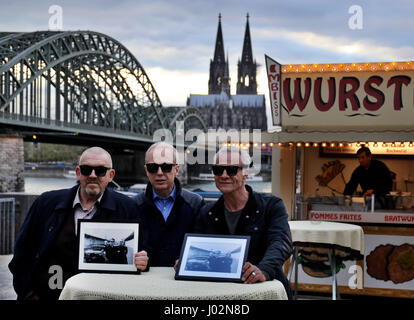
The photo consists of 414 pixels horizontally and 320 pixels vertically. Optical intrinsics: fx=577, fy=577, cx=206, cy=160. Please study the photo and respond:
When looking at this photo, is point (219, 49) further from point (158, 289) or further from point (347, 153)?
point (158, 289)

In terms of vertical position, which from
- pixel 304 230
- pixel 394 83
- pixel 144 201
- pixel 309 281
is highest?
pixel 394 83

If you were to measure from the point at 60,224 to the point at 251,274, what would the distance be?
132cm

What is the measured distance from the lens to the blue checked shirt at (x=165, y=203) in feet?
12.7

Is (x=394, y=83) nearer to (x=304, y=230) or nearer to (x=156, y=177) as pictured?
(x=304, y=230)

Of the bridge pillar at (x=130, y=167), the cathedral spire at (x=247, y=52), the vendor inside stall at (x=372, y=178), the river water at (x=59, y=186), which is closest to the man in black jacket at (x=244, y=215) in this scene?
the vendor inside stall at (x=372, y=178)

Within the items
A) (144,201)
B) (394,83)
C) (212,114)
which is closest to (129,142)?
(394,83)

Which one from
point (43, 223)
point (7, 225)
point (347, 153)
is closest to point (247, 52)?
point (347, 153)

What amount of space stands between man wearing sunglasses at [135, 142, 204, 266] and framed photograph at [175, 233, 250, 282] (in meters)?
0.66

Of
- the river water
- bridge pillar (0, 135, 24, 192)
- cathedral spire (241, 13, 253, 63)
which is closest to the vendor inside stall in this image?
bridge pillar (0, 135, 24, 192)

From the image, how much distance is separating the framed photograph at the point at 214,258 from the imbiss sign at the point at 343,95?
6284mm

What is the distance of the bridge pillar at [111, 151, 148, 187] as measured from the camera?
6556cm

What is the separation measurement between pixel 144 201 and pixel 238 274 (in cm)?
114

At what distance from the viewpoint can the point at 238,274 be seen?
297 centimetres
